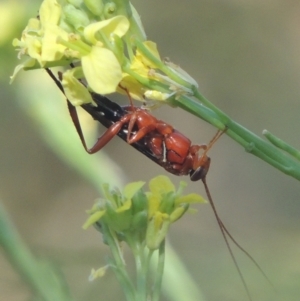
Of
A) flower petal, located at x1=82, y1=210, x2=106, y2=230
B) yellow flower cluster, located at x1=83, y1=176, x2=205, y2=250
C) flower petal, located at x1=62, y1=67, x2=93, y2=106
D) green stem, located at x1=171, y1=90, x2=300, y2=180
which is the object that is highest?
green stem, located at x1=171, y1=90, x2=300, y2=180

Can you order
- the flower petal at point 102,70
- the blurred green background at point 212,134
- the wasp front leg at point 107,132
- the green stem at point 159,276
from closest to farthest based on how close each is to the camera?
1. the flower petal at point 102,70
2. the green stem at point 159,276
3. the wasp front leg at point 107,132
4. the blurred green background at point 212,134

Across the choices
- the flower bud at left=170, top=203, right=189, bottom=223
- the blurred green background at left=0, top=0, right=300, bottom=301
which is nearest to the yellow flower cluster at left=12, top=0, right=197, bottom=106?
the flower bud at left=170, top=203, right=189, bottom=223

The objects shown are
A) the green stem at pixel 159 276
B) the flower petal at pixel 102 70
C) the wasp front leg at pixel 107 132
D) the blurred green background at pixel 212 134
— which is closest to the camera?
the flower petal at pixel 102 70

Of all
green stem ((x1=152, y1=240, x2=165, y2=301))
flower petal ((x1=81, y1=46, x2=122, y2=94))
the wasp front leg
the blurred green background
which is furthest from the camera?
the blurred green background

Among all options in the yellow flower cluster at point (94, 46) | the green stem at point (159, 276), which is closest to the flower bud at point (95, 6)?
the yellow flower cluster at point (94, 46)

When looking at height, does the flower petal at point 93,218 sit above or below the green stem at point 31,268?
above

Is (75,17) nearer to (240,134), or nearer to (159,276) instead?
(240,134)

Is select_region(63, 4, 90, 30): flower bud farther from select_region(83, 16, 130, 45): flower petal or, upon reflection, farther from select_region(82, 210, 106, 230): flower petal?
select_region(82, 210, 106, 230): flower petal

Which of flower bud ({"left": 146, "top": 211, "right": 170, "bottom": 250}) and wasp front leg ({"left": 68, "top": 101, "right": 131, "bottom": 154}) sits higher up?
wasp front leg ({"left": 68, "top": 101, "right": 131, "bottom": 154})

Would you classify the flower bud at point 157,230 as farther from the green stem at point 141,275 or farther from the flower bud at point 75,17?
the flower bud at point 75,17
